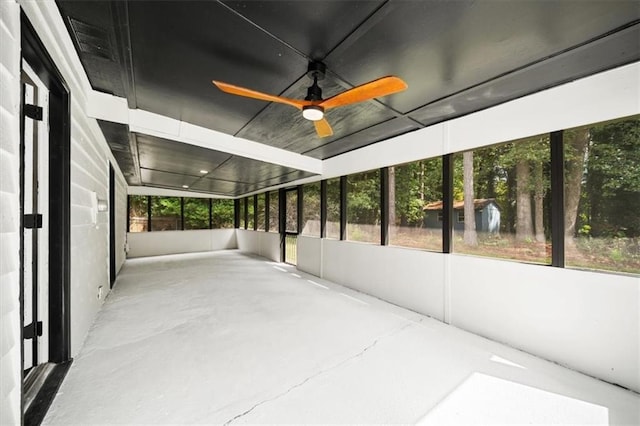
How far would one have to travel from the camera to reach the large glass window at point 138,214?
27.2ft

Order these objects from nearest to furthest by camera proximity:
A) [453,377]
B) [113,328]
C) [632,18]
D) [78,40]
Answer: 1. [632,18]
2. [78,40]
3. [453,377]
4. [113,328]

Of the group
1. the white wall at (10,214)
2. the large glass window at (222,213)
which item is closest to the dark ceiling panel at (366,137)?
the white wall at (10,214)

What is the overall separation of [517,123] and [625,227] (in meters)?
1.30

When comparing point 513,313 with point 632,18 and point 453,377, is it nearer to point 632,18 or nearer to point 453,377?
point 453,377

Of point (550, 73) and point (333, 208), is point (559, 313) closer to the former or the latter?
point (550, 73)

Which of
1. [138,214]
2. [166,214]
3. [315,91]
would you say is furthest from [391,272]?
[138,214]

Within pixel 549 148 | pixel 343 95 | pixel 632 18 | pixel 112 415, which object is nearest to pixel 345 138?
pixel 343 95

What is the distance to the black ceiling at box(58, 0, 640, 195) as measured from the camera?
61.1 inches

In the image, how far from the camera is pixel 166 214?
29.5 ft

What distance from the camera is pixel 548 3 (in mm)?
1478

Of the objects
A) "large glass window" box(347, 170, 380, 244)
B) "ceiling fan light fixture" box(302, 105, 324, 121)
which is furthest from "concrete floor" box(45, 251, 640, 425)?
"ceiling fan light fixture" box(302, 105, 324, 121)

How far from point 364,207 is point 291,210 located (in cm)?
291

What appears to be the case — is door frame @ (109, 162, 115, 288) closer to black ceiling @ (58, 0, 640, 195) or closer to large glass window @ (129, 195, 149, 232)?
black ceiling @ (58, 0, 640, 195)

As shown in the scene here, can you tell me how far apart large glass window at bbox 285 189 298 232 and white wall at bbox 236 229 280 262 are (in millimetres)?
661
